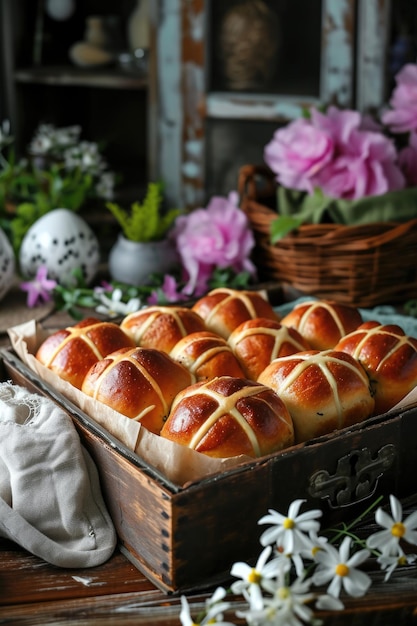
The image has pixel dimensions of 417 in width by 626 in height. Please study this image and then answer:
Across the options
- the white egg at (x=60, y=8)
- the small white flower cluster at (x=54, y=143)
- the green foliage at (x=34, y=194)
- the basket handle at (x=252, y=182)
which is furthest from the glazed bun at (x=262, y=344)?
the white egg at (x=60, y=8)

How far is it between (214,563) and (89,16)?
7.07 feet

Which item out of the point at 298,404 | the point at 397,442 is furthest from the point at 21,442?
the point at 397,442

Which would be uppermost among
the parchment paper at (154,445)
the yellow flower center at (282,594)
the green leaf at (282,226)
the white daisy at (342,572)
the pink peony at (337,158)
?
the pink peony at (337,158)

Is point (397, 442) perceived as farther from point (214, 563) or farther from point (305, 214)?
point (305, 214)

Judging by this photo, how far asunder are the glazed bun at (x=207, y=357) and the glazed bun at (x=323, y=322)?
143 millimetres

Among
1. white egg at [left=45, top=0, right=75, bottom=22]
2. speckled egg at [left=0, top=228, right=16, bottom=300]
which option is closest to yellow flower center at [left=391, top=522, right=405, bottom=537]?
speckled egg at [left=0, top=228, right=16, bottom=300]

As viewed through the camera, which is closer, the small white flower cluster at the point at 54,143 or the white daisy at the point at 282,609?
the white daisy at the point at 282,609

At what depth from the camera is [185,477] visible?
873mm

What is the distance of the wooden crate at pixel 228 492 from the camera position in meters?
0.82

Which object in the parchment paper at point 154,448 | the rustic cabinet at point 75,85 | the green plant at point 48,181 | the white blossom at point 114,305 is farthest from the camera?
the rustic cabinet at point 75,85

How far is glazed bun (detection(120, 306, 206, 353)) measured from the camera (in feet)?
3.80

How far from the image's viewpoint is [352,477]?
93 cm

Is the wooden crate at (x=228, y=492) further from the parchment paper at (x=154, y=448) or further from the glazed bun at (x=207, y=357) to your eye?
the glazed bun at (x=207, y=357)

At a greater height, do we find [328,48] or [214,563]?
[328,48]
